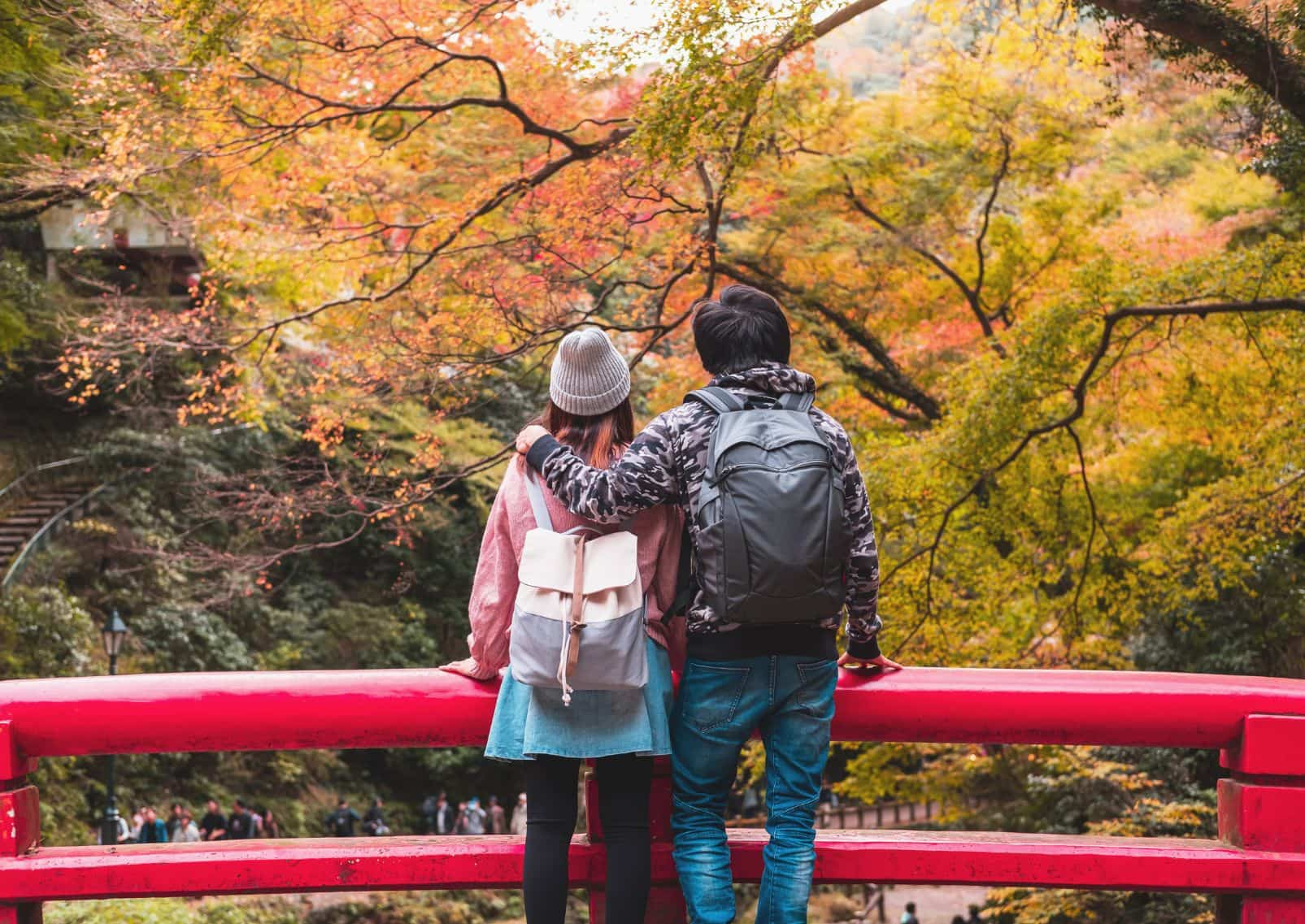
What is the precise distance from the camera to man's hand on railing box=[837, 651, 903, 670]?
273cm

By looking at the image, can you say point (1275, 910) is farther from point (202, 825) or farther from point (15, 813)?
point (202, 825)

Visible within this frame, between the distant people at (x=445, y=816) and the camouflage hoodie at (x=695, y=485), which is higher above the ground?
the camouflage hoodie at (x=695, y=485)

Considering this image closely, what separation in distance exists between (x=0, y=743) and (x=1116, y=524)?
453 inches

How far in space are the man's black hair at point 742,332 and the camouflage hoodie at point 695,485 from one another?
1.4 inches

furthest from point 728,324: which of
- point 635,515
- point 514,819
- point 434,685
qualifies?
point 514,819

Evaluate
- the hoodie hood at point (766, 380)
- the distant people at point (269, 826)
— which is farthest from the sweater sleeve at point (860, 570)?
the distant people at point (269, 826)

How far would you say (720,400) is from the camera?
Result: 101 inches

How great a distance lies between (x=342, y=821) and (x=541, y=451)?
15.8m

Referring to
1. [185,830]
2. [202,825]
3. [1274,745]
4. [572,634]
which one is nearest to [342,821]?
[202,825]

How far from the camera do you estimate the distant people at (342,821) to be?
16.7 meters

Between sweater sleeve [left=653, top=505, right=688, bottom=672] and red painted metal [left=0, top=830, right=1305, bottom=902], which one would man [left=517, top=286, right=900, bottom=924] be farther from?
red painted metal [left=0, top=830, right=1305, bottom=902]

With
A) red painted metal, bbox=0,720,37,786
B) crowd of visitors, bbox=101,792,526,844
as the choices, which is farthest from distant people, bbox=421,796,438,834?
red painted metal, bbox=0,720,37,786

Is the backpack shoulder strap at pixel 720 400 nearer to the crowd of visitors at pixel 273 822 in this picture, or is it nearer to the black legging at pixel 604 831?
the black legging at pixel 604 831

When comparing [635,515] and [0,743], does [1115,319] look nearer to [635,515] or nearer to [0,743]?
[635,515]
